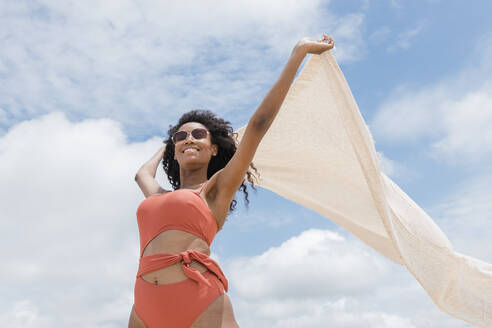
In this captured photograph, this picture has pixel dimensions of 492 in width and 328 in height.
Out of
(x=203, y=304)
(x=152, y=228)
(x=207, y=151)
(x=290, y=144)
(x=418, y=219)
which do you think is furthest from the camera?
(x=290, y=144)

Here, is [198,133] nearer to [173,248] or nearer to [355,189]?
[173,248]

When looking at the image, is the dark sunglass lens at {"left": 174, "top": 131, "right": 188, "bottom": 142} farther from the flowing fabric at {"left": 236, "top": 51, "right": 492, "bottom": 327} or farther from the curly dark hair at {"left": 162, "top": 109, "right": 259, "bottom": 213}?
the flowing fabric at {"left": 236, "top": 51, "right": 492, "bottom": 327}

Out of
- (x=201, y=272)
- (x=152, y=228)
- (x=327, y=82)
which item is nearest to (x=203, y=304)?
(x=201, y=272)

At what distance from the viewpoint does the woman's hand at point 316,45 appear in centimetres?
371

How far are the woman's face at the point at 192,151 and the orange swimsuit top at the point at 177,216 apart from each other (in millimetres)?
476

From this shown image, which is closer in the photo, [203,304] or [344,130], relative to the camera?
[203,304]

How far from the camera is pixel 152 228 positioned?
3494mm

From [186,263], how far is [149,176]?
1.49 m

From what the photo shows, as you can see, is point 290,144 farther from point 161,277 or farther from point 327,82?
point 161,277

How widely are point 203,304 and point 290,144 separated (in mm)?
2289

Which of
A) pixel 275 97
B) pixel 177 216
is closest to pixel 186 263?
pixel 177 216

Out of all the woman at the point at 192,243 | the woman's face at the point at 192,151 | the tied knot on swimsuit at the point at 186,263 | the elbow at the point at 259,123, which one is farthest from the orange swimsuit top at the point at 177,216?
the elbow at the point at 259,123

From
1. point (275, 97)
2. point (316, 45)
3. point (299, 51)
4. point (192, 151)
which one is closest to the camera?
point (275, 97)

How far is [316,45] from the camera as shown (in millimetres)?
3846
